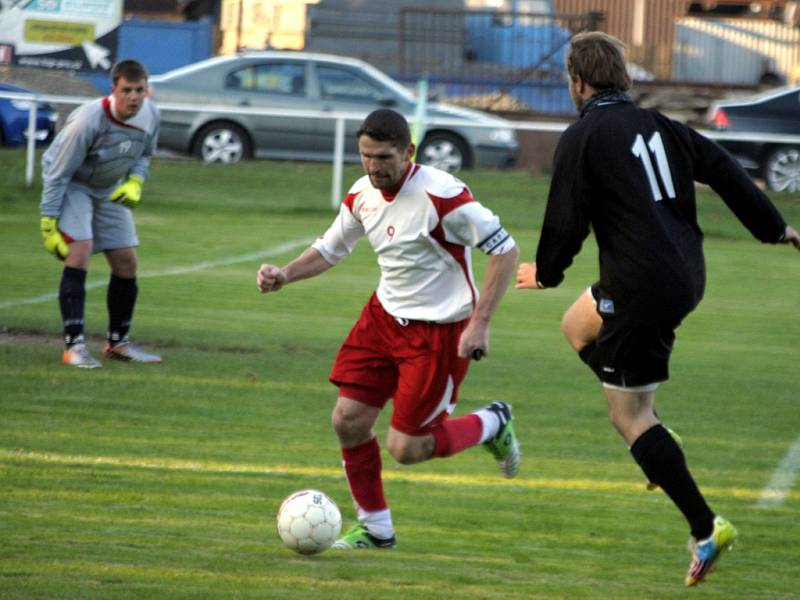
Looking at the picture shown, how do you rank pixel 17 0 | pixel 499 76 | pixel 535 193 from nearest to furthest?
1. pixel 535 193
2. pixel 17 0
3. pixel 499 76

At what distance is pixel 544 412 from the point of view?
9289mm

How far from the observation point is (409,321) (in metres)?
5.91

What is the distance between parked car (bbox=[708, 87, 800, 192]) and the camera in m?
21.7

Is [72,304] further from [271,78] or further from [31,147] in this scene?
[271,78]

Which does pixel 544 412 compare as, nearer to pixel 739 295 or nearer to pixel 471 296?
pixel 471 296

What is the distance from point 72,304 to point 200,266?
578cm

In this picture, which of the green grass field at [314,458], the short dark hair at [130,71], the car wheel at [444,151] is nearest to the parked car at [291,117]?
the car wheel at [444,151]

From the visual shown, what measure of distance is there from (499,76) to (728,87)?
4.40m

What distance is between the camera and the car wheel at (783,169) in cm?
2159

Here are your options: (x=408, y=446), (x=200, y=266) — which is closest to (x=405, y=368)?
(x=408, y=446)

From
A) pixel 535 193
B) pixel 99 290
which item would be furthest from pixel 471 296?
pixel 535 193

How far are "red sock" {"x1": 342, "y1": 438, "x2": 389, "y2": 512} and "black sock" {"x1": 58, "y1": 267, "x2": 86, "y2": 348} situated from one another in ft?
14.4

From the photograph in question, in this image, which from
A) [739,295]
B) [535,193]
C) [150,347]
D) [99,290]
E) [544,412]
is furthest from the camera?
[535,193]

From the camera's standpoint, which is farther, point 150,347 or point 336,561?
point 150,347
